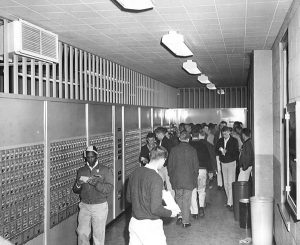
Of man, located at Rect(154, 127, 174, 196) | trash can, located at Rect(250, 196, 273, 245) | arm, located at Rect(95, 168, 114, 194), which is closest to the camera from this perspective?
arm, located at Rect(95, 168, 114, 194)

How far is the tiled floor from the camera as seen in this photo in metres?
6.28

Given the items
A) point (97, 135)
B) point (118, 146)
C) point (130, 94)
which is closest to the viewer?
point (97, 135)

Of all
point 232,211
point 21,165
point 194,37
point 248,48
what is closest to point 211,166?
point 232,211

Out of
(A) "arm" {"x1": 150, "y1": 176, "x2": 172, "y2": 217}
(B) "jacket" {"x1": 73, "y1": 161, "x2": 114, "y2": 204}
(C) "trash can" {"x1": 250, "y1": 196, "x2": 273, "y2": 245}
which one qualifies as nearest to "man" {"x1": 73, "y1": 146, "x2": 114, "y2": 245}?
(B) "jacket" {"x1": 73, "y1": 161, "x2": 114, "y2": 204}

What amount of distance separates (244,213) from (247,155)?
4.23ft

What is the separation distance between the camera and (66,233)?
5.56 metres

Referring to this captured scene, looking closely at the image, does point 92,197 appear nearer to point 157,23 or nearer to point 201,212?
point 157,23

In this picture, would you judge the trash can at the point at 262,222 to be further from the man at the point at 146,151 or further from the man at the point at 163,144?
the man at the point at 163,144

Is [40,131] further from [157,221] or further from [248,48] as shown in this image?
[248,48]

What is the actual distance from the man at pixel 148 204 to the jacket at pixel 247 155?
372 centimetres

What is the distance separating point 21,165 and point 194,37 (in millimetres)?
3304

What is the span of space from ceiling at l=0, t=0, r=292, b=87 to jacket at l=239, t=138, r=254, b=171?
1863 mm

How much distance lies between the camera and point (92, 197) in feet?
16.6

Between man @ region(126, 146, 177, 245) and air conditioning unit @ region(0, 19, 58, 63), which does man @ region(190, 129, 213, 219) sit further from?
air conditioning unit @ region(0, 19, 58, 63)
